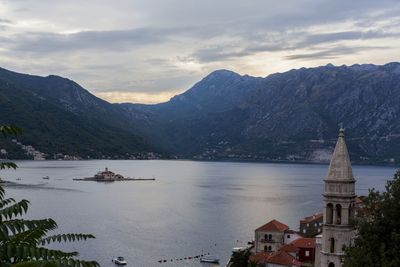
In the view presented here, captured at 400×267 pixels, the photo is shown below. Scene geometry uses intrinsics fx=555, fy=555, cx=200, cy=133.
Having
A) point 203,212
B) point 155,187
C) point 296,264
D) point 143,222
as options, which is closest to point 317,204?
point 203,212

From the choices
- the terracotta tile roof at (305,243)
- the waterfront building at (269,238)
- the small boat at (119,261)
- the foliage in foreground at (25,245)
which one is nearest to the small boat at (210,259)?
the waterfront building at (269,238)

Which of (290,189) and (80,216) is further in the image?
(290,189)

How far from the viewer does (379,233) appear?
2427cm

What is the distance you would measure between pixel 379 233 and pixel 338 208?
6198 mm

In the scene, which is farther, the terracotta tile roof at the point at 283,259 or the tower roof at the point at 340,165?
the terracotta tile roof at the point at 283,259

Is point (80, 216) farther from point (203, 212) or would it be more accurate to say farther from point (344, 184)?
point (344, 184)

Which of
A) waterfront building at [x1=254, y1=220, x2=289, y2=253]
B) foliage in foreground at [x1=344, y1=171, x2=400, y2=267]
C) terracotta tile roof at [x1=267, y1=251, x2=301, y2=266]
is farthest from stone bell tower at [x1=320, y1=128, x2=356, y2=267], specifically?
waterfront building at [x1=254, y1=220, x2=289, y2=253]

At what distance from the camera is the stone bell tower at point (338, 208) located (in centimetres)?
3019

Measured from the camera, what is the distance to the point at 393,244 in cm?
2319

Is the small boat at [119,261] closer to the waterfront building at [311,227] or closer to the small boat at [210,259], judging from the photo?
the small boat at [210,259]

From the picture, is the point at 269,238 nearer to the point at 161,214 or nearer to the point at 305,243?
the point at 305,243

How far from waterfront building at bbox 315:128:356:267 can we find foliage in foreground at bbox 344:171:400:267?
12.9 feet

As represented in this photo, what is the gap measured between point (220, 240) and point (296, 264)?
1423 inches

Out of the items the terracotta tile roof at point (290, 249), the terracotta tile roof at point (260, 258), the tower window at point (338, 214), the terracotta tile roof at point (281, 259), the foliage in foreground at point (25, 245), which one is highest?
the foliage in foreground at point (25, 245)
